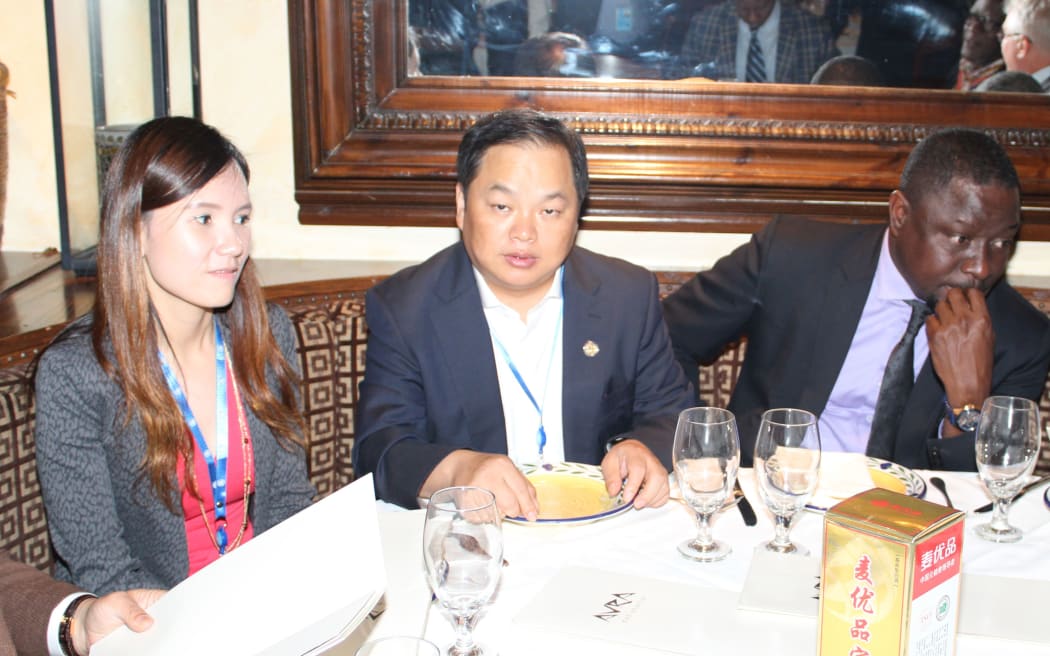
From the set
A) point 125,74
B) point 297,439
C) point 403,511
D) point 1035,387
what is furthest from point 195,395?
point 1035,387

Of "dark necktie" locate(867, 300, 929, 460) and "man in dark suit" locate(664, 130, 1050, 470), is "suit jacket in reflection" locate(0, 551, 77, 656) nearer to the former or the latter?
"man in dark suit" locate(664, 130, 1050, 470)

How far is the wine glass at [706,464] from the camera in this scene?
1332 mm

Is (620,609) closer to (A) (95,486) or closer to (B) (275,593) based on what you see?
(B) (275,593)

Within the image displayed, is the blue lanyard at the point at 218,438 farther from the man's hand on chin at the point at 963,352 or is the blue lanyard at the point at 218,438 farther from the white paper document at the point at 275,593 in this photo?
the man's hand on chin at the point at 963,352

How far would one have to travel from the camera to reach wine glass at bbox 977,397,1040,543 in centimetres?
145

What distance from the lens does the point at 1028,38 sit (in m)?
2.67

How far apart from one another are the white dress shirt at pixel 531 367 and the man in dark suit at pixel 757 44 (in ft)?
3.02

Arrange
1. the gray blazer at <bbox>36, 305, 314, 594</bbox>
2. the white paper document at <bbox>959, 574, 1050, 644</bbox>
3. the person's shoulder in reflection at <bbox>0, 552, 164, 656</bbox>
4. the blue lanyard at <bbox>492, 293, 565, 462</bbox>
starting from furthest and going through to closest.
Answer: the blue lanyard at <bbox>492, 293, 565, 462</bbox> → the gray blazer at <bbox>36, 305, 314, 594</bbox> → the person's shoulder in reflection at <bbox>0, 552, 164, 656</bbox> → the white paper document at <bbox>959, 574, 1050, 644</bbox>

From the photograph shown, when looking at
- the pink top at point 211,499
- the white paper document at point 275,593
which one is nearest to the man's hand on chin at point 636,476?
the white paper document at point 275,593

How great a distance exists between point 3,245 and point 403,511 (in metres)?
1.83

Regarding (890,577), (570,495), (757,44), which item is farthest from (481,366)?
(757,44)

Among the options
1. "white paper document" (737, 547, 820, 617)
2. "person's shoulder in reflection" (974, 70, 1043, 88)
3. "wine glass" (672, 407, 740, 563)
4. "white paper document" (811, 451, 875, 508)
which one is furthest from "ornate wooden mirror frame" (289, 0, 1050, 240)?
"white paper document" (737, 547, 820, 617)

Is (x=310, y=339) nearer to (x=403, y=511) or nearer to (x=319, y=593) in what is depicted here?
(x=403, y=511)

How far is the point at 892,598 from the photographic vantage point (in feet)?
2.98
